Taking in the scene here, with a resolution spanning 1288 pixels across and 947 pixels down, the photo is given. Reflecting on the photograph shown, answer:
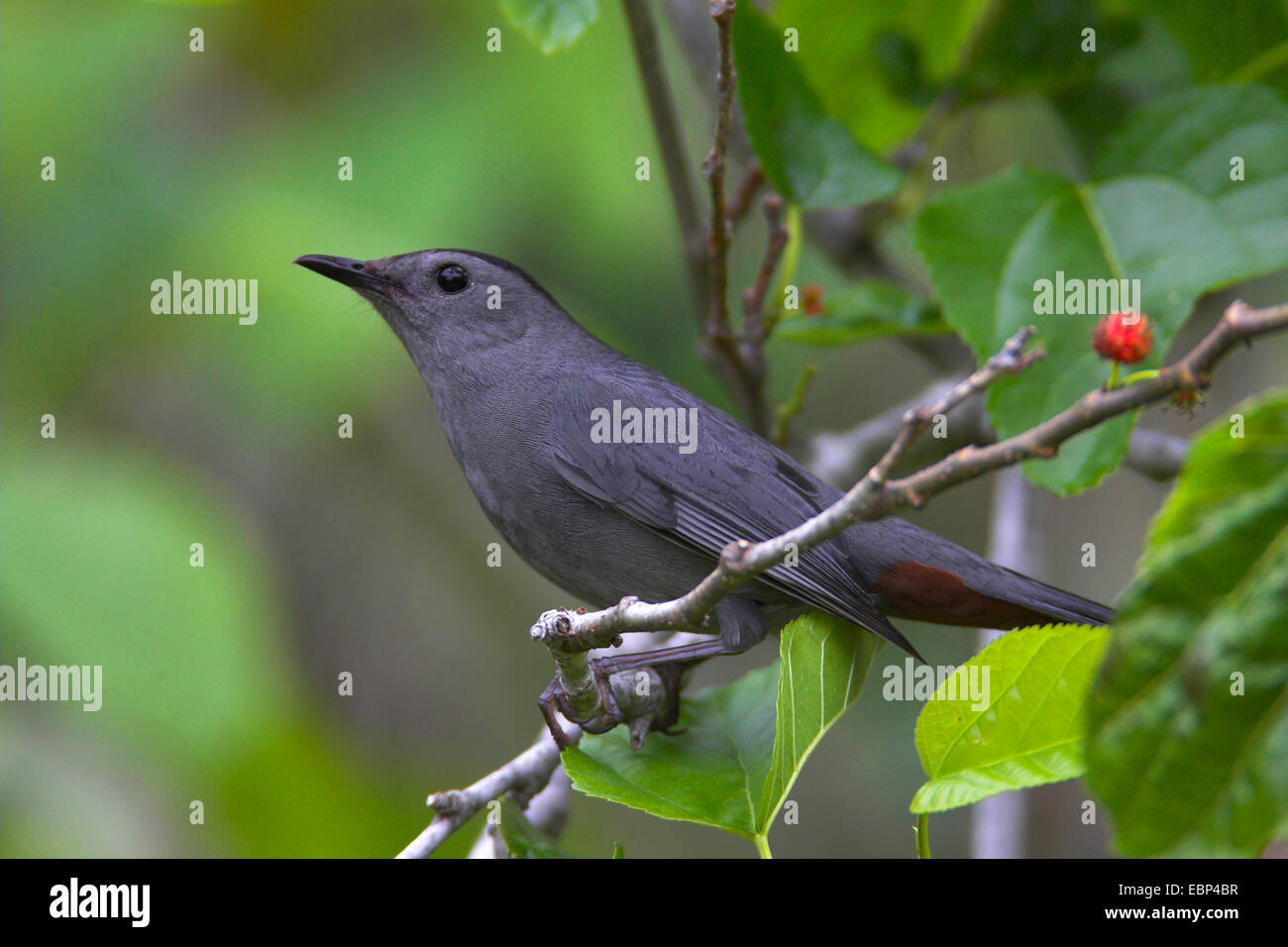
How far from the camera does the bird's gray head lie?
422 cm

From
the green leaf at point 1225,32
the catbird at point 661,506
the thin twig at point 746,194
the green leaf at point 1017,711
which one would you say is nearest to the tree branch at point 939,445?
the catbird at point 661,506

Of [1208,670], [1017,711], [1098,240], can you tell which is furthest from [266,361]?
[1208,670]

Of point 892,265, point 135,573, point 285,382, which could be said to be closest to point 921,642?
point 892,265

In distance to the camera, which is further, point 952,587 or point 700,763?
point 952,587

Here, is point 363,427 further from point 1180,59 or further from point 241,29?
point 1180,59

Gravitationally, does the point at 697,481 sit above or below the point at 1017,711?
above

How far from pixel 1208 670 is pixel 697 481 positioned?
7.48 feet

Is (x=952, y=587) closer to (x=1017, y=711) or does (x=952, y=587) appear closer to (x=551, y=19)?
(x=1017, y=711)

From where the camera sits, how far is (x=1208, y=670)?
5.24 ft

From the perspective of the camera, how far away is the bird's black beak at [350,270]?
4199 millimetres

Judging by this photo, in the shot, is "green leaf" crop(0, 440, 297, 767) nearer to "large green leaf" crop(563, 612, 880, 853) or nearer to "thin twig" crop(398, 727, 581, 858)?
"thin twig" crop(398, 727, 581, 858)

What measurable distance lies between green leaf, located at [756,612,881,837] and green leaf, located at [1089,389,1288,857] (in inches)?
35.0

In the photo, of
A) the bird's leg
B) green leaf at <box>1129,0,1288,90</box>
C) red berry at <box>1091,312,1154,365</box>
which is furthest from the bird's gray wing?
green leaf at <box>1129,0,1288,90</box>

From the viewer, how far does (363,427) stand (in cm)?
655
